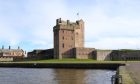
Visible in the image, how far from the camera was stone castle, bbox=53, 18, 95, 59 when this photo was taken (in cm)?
10569

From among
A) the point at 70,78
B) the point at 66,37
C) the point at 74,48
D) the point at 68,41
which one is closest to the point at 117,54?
the point at 74,48

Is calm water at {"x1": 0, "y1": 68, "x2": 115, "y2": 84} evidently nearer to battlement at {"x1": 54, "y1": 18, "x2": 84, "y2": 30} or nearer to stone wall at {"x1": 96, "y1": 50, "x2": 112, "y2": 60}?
stone wall at {"x1": 96, "y1": 50, "x2": 112, "y2": 60}

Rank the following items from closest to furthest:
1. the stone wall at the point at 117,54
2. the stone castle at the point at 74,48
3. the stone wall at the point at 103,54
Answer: the stone wall at the point at 117,54, the stone wall at the point at 103,54, the stone castle at the point at 74,48

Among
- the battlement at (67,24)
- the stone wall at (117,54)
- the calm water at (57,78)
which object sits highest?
Answer: the battlement at (67,24)

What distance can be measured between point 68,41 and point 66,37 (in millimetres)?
1343

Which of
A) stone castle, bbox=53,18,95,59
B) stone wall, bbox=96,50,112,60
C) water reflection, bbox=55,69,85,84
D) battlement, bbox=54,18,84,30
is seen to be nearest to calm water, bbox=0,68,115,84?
water reflection, bbox=55,69,85,84

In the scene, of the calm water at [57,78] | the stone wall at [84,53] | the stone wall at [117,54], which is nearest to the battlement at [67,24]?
the stone wall at [84,53]

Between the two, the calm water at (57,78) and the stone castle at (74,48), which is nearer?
the calm water at (57,78)

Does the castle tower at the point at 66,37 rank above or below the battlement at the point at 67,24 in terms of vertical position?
below

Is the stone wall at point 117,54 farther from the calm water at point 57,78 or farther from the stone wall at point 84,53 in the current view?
the calm water at point 57,78

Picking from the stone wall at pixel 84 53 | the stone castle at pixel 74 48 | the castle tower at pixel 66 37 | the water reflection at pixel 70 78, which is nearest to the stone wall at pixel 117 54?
the stone castle at pixel 74 48

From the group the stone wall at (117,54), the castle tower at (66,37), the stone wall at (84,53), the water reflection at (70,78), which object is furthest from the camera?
the castle tower at (66,37)

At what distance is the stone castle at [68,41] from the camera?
105688mm

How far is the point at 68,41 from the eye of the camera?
107938 millimetres
